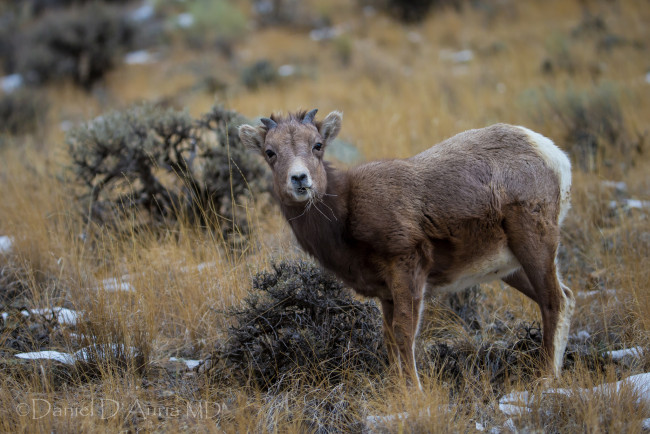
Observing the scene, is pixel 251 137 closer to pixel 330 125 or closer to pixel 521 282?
pixel 330 125

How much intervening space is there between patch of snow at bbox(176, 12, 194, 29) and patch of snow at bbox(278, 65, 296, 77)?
5.43 m

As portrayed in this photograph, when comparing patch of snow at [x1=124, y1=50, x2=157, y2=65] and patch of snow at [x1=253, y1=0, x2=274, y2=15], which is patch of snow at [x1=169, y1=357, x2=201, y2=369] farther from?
patch of snow at [x1=253, y1=0, x2=274, y2=15]

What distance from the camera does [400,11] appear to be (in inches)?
746

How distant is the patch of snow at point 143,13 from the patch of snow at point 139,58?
10.1 ft

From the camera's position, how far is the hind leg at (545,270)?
4078mm

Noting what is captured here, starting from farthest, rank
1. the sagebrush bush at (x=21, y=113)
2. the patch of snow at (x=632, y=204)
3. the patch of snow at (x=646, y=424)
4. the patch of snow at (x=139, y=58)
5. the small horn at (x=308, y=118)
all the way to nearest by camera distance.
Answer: the patch of snow at (x=139, y=58) → the sagebrush bush at (x=21, y=113) → the patch of snow at (x=632, y=204) → the small horn at (x=308, y=118) → the patch of snow at (x=646, y=424)

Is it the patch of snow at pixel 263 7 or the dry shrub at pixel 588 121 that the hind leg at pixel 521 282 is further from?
the patch of snow at pixel 263 7

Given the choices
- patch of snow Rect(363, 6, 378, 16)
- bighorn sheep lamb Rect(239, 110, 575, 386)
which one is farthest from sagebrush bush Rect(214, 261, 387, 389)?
patch of snow Rect(363, 6, 378, 16)

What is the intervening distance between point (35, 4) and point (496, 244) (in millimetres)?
24851

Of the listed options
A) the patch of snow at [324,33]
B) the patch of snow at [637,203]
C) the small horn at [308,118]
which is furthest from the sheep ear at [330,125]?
the patch of snow at [324,33]

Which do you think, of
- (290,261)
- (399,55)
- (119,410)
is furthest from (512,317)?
(399,55)

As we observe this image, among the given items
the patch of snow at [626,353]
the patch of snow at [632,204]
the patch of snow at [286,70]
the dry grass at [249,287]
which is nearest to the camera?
the dry grass at [249,287]

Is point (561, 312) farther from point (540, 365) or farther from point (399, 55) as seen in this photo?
point (399, 55)

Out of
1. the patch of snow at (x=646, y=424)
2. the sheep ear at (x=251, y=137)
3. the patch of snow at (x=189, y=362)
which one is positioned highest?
the sheep ear at (x=251, y=137)
